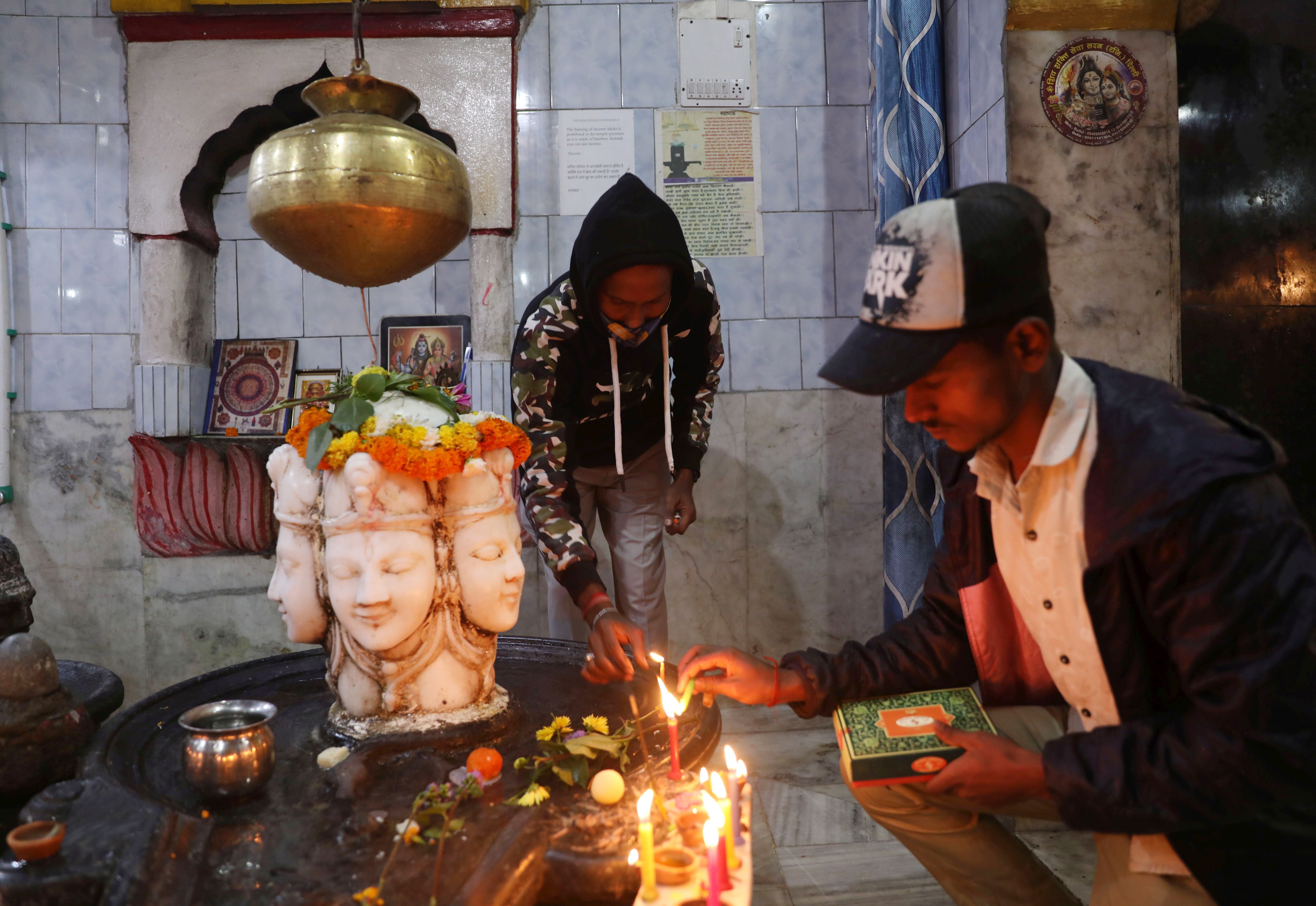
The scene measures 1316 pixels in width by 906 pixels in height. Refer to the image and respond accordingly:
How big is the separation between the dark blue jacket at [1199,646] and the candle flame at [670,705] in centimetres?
74

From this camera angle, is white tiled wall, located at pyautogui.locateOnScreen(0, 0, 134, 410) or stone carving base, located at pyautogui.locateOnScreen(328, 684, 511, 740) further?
white tiled wall, located at pyautogui.locateOnScreen(0, 0, 134, 410)

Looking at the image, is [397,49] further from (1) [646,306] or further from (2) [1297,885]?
(2) [1297,885]

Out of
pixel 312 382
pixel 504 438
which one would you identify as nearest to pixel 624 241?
pixel 504 438

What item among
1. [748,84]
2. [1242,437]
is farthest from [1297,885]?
[748,84]

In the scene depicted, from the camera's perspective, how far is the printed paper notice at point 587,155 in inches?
175

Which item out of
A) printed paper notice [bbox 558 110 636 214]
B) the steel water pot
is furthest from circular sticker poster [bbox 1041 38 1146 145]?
the steel water pot

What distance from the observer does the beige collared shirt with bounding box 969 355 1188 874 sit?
5.12ft

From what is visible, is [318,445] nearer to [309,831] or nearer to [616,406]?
[309,831]

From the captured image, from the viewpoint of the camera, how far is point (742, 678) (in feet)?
6.47

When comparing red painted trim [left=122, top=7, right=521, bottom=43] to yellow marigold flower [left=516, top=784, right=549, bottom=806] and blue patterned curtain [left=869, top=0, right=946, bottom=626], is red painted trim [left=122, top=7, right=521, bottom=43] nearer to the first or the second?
blue patterned curtain [left=869, top=0, right=946, bottom=626]

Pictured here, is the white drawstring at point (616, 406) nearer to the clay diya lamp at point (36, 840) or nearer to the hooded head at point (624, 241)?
the hooded head at point (624, 241)

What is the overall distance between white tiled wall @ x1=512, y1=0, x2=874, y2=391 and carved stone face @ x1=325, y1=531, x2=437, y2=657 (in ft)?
8.07

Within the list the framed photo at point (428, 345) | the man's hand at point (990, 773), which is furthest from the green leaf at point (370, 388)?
the framed photo at point (428, 345)

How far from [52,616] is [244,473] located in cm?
128
